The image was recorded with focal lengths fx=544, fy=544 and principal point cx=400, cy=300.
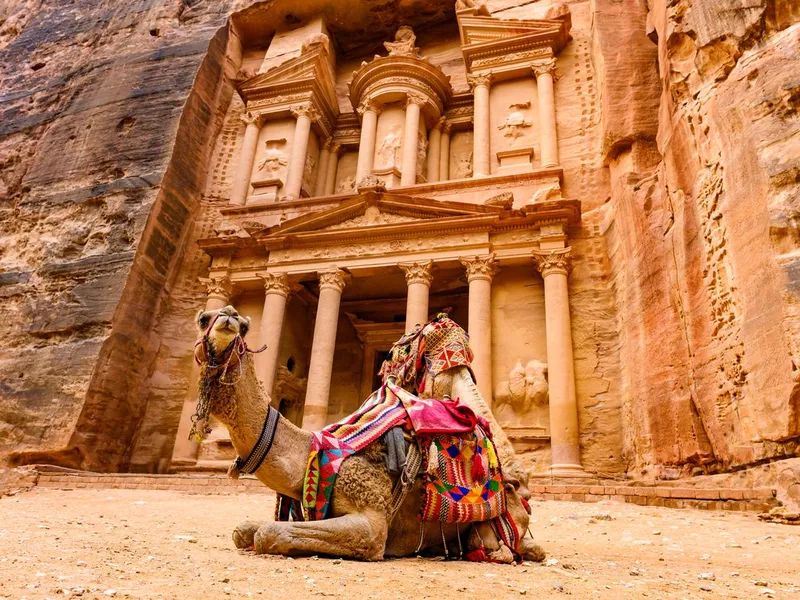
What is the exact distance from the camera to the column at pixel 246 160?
704 inches

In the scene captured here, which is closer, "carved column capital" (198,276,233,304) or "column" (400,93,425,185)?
"carved column capital" (198,276,233,304)

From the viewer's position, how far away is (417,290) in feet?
44.0

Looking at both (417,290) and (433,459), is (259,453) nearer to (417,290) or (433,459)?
(433,459)

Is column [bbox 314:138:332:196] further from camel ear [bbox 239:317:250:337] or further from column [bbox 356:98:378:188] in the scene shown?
camel ear [bbox 239:317:250:337]

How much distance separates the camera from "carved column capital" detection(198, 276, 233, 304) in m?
15.3

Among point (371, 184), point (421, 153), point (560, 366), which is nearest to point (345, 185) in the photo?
point (421, 153)

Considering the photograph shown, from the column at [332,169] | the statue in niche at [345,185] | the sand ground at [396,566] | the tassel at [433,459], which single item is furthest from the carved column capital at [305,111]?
the tassel at [433,459]

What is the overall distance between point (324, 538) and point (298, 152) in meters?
16.6

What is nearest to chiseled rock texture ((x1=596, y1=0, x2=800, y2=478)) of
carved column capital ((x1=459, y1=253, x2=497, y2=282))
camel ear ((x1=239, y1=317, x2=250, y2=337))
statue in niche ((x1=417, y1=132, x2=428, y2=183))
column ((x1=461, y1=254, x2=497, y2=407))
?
column ((x1=461, y1=254, x2=497, y2=407))

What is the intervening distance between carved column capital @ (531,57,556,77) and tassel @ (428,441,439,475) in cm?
1576

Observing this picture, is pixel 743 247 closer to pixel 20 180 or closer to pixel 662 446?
pixel 662 446

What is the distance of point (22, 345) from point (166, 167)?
247 inches

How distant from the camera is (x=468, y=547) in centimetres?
362

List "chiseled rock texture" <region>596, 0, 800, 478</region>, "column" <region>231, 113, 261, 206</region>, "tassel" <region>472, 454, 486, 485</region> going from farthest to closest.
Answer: "column" <region>231, 113, 261, 206</region> → "chiseled rock texture" <region>596, 0, 800, 478</region> → "tassel" <region>472, 454, 486, 485</region>
